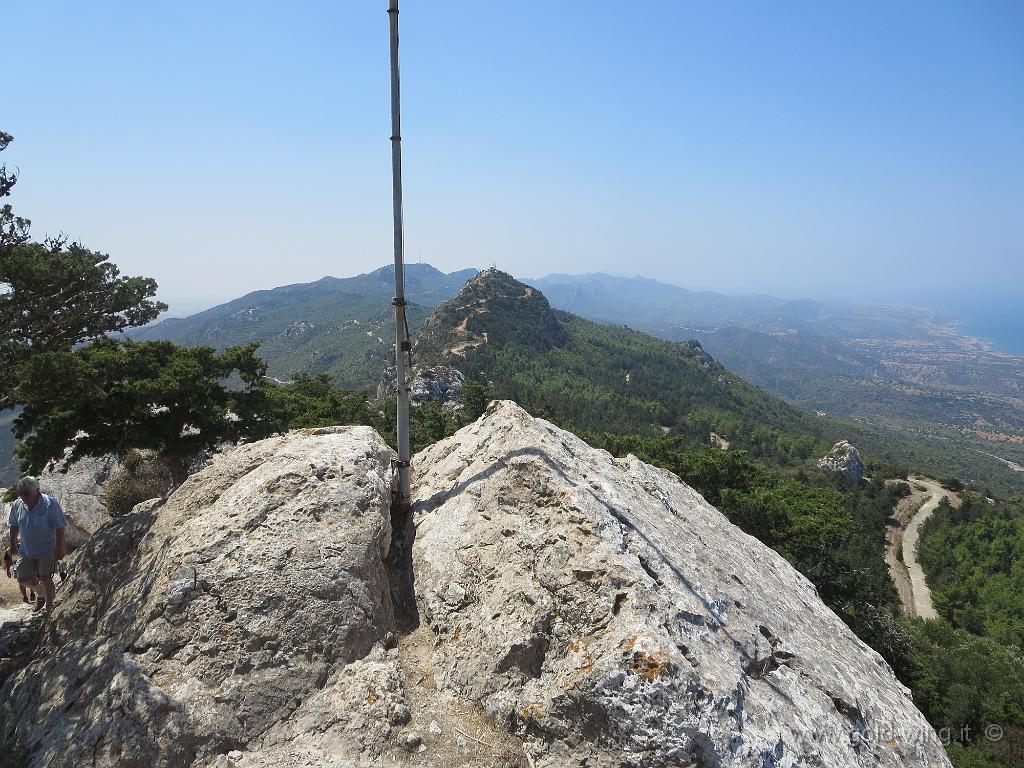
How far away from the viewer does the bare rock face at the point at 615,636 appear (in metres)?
4.93

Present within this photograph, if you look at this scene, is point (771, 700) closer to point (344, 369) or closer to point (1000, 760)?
point (1000, 760)

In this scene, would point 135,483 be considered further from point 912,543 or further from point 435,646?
point 912,543

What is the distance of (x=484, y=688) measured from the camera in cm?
576

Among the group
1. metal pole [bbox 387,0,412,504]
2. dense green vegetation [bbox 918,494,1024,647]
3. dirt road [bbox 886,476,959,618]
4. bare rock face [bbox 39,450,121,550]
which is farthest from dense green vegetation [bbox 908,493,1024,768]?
bare rock face [bbox 39,450,121,550]

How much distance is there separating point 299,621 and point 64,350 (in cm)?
1372

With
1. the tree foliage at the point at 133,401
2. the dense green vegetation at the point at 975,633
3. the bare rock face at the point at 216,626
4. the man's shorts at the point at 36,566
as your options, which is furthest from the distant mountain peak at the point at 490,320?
the bare rock face at the point at 216,626

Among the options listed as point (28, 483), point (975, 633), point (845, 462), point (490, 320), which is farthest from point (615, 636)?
point (490, 320)

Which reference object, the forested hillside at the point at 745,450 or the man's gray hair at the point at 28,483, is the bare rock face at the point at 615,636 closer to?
the man's gray hair at the point at 28,483

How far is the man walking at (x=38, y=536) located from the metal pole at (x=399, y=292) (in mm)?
7009

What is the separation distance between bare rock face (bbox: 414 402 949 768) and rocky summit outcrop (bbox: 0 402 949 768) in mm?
28

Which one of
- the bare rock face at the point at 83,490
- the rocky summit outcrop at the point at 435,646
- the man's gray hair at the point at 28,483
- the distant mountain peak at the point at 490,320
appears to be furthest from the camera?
the distant mountain peak at the point at 490,320

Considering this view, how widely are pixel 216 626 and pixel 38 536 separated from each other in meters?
6.49

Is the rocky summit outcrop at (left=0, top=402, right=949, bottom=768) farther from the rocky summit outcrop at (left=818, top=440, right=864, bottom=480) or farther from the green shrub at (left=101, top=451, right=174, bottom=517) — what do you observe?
the rocky summit outcrop at (left=818, top=440, right=864, bottom=480)

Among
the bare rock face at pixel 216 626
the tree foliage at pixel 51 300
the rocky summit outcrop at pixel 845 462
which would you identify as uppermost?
the tree foliage at pixel 51 300
